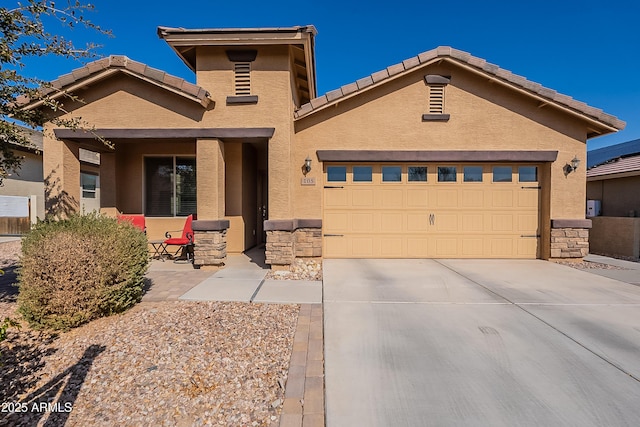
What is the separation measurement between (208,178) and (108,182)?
4085 millimetres

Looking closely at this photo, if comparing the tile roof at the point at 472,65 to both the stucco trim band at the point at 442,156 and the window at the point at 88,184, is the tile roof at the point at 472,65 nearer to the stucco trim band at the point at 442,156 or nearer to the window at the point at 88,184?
the stucco trim band at the point at 442,156

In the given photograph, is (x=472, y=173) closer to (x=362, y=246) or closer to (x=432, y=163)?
(x=432, y=163)

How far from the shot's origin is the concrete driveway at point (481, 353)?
2.42m

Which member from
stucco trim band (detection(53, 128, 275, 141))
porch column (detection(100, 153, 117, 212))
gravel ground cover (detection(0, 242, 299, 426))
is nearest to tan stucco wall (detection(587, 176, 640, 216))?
stucco trim band (detection(53, 128, 275, 141))

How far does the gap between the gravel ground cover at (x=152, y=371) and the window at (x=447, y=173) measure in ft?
19.4

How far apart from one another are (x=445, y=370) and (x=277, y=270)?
443 cm

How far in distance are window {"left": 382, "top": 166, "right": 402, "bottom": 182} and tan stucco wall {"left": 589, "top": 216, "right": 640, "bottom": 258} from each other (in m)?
7.17

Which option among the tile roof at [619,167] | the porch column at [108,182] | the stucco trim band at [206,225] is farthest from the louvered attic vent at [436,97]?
the porch column at [108,182]

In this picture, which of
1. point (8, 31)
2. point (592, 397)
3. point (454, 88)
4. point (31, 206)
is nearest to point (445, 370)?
point (592, 397)

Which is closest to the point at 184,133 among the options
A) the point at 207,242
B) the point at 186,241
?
the point at 207,242

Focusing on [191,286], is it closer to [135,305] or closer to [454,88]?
[135,305]

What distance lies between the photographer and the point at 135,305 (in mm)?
4602

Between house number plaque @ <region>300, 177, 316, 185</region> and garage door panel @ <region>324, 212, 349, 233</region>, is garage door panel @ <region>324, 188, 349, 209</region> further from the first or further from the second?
house number plaque @ <region>300, 177, 316, 185</region>

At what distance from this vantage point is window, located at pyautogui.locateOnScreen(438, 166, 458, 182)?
8156mm
